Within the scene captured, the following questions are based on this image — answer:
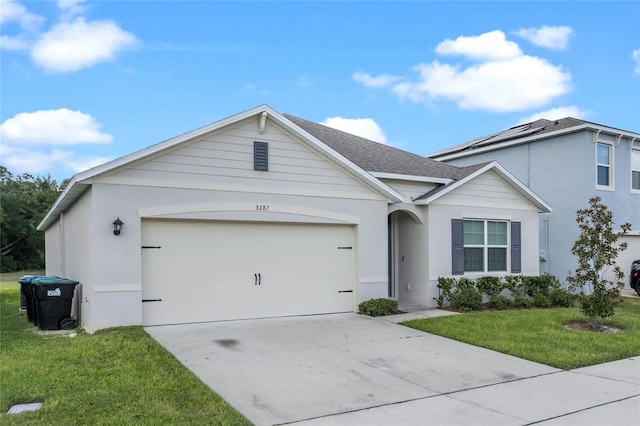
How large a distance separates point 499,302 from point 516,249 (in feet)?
7.85

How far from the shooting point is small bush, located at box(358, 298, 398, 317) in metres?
10.9

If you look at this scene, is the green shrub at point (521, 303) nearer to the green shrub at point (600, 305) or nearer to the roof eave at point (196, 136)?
the green shrub at point (600, 305)

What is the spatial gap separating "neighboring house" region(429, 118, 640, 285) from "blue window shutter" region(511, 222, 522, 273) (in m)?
3.62

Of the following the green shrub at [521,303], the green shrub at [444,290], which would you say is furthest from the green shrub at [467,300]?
the green shrub at [521,303]

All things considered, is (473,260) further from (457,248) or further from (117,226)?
(117,226)

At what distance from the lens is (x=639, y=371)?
6844 millimetres

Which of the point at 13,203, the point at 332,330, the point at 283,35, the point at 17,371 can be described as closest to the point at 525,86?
the point at 283,35

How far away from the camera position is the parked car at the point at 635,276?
16859 mm

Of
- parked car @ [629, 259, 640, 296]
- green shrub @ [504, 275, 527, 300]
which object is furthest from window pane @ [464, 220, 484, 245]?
parked car @ [629, 259, 640, 296]

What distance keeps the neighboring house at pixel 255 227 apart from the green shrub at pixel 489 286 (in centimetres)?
61

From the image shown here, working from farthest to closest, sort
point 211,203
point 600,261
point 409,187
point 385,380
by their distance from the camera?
point 409,187 < point 600,261 < point 211,203 < point 385,380

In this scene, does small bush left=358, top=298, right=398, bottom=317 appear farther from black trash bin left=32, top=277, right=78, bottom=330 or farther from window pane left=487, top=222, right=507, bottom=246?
black trash bin left=32, top=277, right=78, bottom=330

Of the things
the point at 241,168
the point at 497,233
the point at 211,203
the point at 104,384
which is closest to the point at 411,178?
the point at 497,233

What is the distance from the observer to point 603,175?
1692cm
